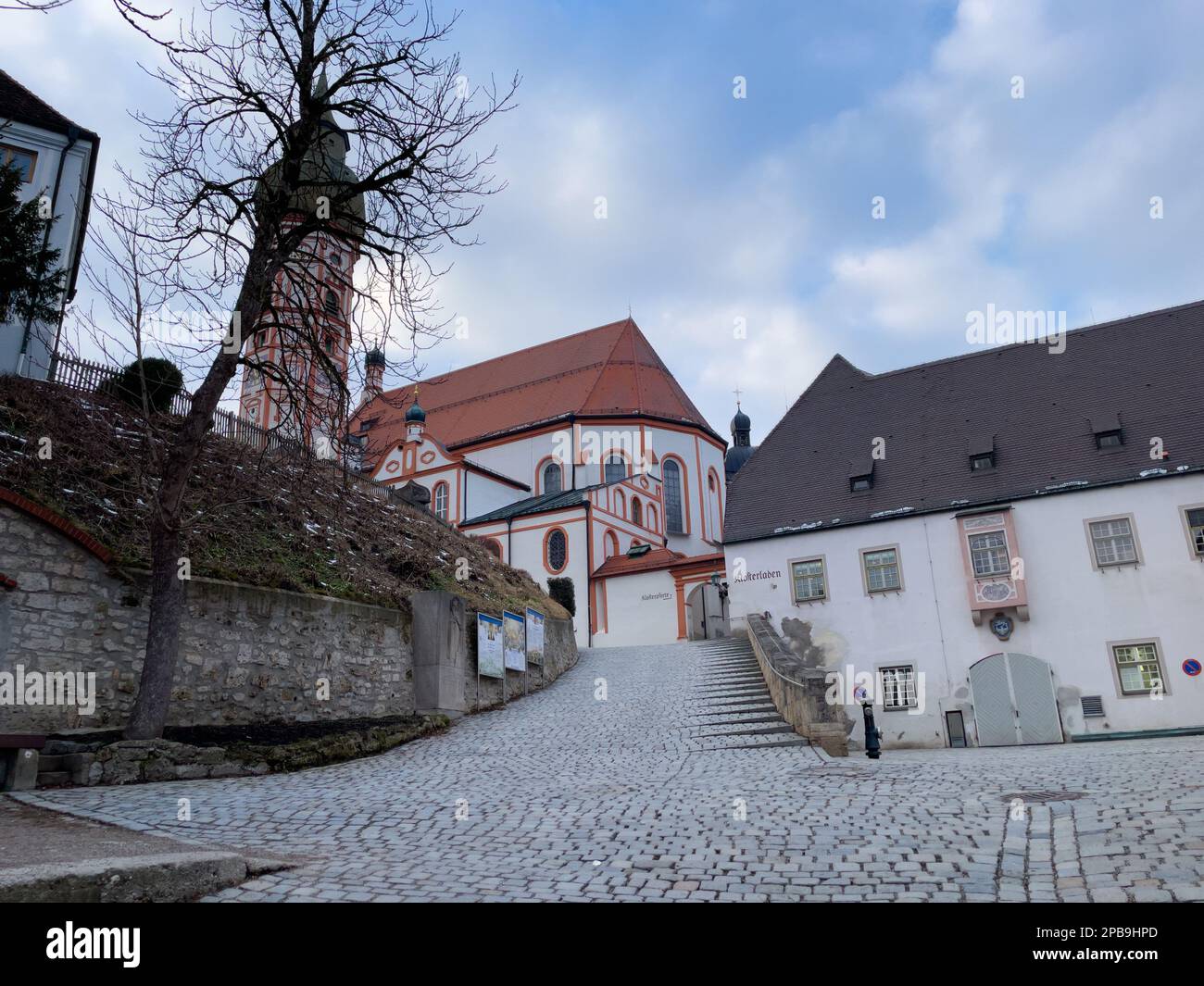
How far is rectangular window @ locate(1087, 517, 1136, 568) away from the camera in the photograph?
2127 centimetres

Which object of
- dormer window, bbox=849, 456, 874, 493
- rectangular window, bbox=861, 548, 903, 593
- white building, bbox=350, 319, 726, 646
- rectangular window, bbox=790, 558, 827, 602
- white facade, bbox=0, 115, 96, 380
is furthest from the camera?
white building, bbox=350, 319, 726, 646

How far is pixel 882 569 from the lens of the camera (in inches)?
934

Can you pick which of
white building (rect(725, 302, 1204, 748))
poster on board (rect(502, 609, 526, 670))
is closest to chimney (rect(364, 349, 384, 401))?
poster on board (rect(502, 609, 526, 670))

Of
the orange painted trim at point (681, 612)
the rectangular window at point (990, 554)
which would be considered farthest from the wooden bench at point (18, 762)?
the orange painted trim at point (681, 612)

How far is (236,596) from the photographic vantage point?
1248 cm

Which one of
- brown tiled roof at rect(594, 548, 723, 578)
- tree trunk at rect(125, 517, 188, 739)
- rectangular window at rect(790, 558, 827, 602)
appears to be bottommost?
tree trunk at rect(125, 517, 188, 739)

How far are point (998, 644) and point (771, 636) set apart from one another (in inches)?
234

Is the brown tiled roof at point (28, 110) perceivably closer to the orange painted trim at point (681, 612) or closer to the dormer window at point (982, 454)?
the orange painted trim at point (681, 612)

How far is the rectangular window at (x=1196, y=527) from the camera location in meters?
20.7

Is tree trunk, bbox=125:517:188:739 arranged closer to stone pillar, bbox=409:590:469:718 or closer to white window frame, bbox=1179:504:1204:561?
stone pillar, bbox=409:590:469:718

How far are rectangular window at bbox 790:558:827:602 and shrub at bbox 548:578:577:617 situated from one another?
39.0ft

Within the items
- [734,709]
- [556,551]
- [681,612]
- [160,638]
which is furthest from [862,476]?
[160,638]
